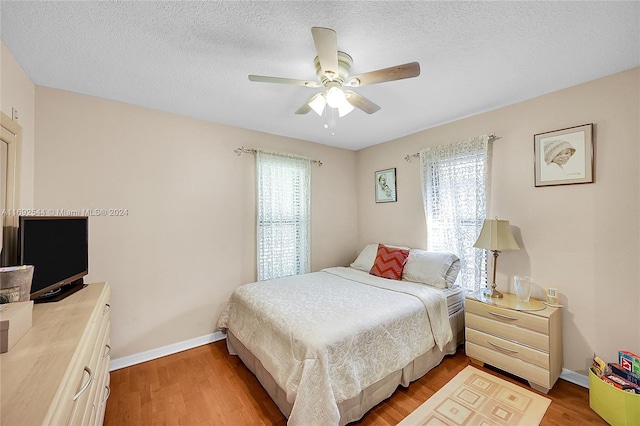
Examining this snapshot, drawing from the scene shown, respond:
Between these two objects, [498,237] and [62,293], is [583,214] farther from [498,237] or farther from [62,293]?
[62,293]

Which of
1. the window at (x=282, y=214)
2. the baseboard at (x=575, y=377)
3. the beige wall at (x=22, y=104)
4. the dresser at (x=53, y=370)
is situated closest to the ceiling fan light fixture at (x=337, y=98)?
the window at (x=282, y=214)

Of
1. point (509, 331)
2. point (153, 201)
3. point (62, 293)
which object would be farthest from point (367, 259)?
point (62, 293)

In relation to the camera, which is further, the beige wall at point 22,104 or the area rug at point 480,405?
the area rug at point 480,405

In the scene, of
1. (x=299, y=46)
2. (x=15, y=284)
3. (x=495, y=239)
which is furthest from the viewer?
(x=495, y=239)

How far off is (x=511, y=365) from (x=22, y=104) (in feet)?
14.4

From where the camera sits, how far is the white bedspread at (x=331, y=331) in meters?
1.53

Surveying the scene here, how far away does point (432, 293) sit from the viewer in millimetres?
2453

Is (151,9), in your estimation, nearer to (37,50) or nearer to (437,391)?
(37,50)

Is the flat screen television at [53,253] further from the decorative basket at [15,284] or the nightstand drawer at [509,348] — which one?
the nightstand drawer at [509,348]

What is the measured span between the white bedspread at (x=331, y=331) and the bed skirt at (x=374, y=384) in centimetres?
13

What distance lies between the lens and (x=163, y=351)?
2609 millimetres

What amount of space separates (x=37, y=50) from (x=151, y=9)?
102 centimetres

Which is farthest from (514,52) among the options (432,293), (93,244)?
(93,244)

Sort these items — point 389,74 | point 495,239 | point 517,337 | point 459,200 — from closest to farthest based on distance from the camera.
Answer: point 389,74
point 517,337
point 495,239
point 459,200
